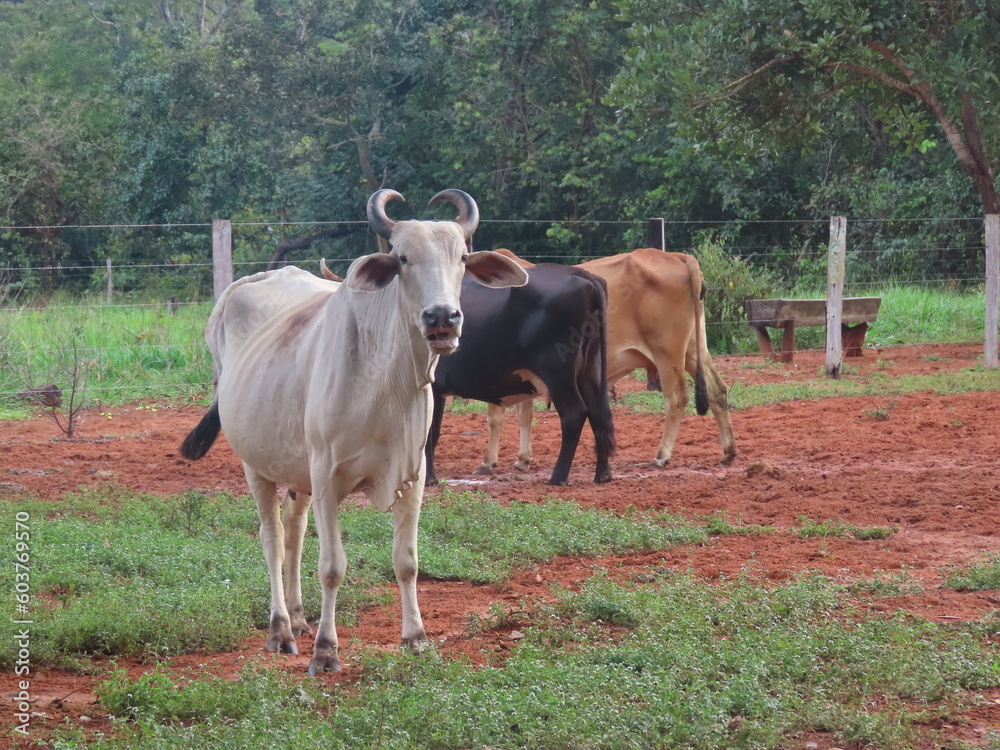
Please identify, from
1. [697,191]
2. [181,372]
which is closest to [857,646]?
[181,372]

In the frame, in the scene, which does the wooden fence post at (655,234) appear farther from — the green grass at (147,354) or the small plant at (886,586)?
the small plant at (886,586)

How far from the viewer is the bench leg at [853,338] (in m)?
16.2

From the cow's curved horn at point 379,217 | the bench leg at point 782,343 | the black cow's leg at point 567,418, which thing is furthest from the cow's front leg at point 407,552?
the bench leg at point 782,343

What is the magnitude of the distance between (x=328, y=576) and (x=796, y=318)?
465 inches

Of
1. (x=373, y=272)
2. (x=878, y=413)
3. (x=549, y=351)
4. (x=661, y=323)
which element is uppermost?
(x=373, y=272)

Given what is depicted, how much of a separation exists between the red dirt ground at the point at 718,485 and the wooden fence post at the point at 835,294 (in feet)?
1.23

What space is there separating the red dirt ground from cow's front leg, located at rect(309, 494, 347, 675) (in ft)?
0.43

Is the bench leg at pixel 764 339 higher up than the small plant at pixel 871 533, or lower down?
higher up

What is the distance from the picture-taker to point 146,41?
32781 mm

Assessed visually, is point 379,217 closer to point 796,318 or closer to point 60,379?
point 60,379

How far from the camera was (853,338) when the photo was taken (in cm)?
1630

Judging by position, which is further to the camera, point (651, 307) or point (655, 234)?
point (655, 234)

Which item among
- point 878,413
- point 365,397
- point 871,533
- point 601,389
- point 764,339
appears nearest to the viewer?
point 365,397

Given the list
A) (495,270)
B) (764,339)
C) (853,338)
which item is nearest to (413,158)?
(764,339)
